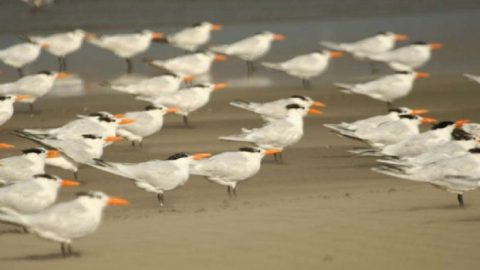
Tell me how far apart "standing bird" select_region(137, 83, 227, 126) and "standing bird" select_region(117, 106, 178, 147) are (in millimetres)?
1329

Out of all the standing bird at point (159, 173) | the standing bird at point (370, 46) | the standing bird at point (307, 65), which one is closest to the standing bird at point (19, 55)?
the standing bird at point (307, 65)

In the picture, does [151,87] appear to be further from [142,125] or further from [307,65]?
[142,125]

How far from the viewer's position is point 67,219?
886 cm

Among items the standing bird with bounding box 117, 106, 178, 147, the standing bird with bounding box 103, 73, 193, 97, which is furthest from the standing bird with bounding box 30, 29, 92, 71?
the standing bird with bounding box 117, 106, 178, 147

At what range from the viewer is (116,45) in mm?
19891

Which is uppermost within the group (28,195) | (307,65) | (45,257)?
(307,65)

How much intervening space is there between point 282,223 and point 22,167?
2403 mm

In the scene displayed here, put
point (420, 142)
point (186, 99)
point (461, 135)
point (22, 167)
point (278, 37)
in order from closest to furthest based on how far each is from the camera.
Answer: point (22, 167), point (461, 135), point (420, 142), point (186, 99), point (278, 37)

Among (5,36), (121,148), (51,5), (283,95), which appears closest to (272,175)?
(121,148)

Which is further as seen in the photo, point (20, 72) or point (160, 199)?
point (20, 72)

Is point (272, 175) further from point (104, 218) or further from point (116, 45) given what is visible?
point (116, 45)

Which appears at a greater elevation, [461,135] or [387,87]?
[387,87]

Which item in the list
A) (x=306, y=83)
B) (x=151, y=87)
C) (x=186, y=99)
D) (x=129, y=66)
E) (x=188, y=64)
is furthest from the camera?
(x=129, y=66)

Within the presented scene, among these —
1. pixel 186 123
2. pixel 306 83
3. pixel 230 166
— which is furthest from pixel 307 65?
pixel 230 166
